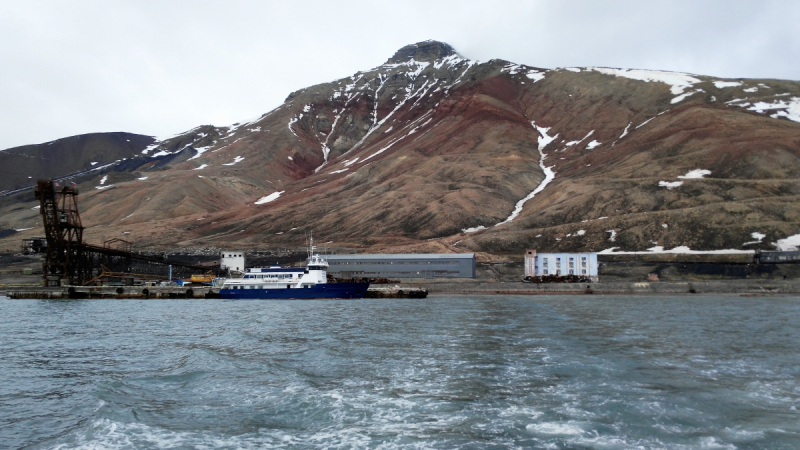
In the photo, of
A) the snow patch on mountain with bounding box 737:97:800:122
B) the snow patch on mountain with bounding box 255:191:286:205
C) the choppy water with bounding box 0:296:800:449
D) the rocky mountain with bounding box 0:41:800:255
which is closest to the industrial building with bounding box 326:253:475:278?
the rocky mountain with bounding box 0:41:800:255

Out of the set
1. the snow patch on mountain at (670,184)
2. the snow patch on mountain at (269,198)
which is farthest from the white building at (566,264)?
the snow patch on mountain at (269,198)

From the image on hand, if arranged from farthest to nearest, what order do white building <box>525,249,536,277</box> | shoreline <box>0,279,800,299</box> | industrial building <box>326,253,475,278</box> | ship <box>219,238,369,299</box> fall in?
industrial building <box>326,253,475,278</box> < white building <box>525,249,536,277</box> < shoreline <box>0,279,800,299</box> < ship <box>219,238,369,299</box>

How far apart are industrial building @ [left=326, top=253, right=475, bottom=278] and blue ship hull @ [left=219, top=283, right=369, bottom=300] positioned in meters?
24.4

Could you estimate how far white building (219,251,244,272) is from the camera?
329ft

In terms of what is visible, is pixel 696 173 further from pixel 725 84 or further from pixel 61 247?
pixel 61 247

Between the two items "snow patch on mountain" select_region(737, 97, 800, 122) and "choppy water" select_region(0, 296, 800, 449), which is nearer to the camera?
"choppy water" select_region(0, 296, 800, 449)

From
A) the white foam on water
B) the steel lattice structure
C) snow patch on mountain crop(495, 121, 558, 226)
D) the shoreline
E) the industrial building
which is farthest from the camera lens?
snow patch on mountain crop(495, 121, 558, 226)

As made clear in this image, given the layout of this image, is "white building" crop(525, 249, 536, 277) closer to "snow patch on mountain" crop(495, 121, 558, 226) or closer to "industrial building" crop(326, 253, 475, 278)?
Result: "industrial building" crop(326, 253, 475, 278)

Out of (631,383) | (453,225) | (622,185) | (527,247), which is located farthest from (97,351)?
(622,185)

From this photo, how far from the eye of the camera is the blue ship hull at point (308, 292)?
6781 centimetres

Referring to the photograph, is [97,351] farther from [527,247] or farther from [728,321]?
[527,247]

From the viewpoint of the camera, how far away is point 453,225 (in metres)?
125

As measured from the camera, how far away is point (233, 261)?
332ft

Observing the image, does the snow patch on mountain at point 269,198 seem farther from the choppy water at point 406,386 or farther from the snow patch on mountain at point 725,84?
the choppy water at point 406,386
